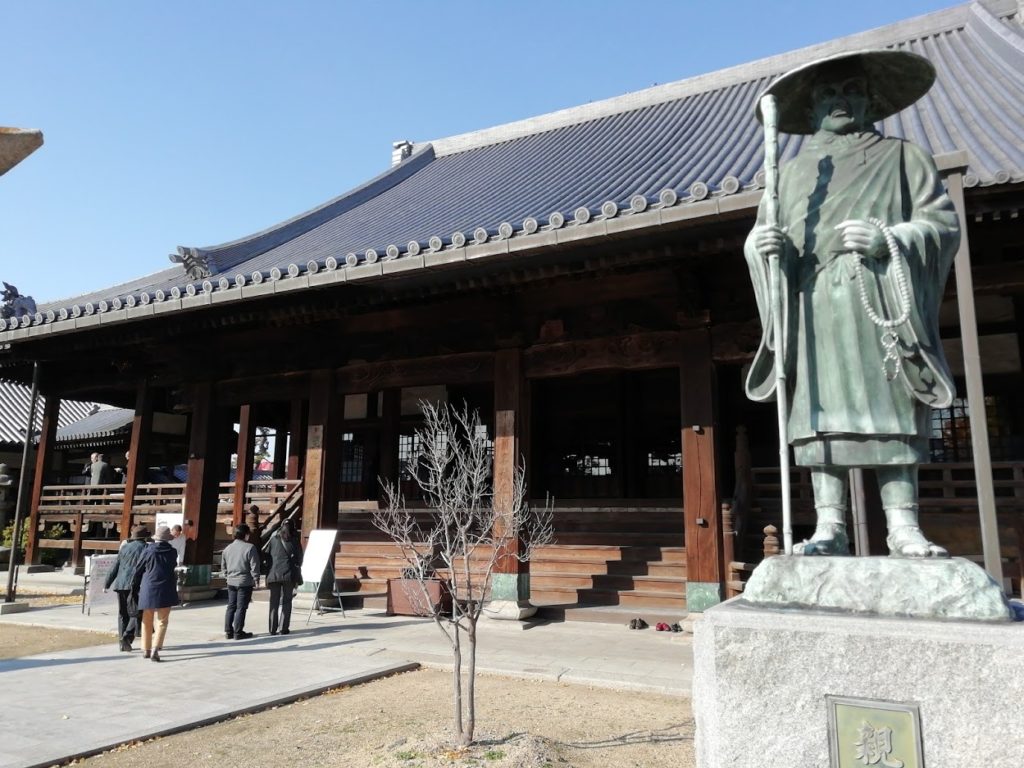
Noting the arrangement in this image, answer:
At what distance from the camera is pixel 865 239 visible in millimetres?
2672

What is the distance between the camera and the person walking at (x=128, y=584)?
23.6ft

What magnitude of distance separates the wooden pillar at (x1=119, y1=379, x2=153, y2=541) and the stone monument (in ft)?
39.8

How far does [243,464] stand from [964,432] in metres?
12.3

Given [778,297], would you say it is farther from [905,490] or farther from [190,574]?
[190,574]

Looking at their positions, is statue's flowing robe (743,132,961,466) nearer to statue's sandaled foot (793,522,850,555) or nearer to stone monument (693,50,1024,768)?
stone monument (693,50,1024,768)

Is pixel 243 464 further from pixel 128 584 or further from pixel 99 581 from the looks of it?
pixel 128 584

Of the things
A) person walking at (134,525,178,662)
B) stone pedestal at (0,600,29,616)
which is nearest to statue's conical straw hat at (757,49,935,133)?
person walking at (134,525,178,662)

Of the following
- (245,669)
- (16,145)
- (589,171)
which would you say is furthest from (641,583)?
(16,145)

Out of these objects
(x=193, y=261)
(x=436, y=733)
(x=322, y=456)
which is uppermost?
(x=193, y=261)

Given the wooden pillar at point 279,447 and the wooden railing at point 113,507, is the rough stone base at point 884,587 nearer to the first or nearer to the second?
the wooden railing at point 113,507

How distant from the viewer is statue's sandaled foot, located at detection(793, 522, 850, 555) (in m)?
2.72

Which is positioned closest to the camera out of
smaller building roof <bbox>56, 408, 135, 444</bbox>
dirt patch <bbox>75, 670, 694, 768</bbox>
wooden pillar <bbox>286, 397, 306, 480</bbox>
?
dirt patch <bbox>75, 670, 694, 768</bbox>

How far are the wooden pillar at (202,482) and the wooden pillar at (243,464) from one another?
0.62 metres

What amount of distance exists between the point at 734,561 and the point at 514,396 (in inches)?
128
